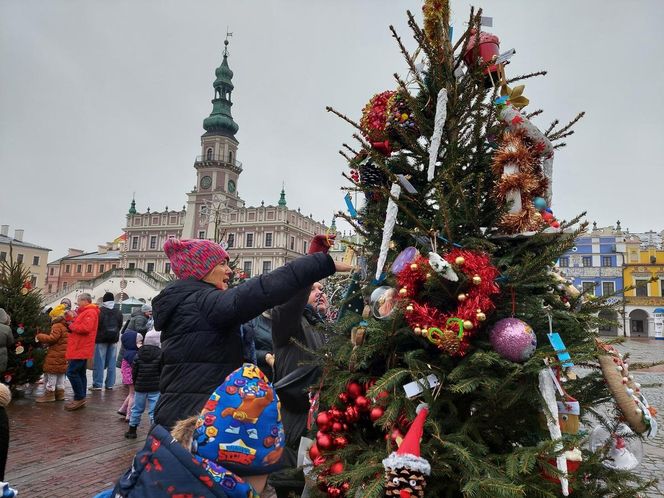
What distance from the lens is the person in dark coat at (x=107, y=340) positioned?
8.95m

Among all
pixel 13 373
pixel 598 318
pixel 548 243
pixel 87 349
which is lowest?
pixel 13 373

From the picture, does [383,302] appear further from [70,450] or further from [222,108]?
[222,108]

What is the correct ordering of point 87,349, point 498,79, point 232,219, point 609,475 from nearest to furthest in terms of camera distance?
point 609,475 < point 498,79 < point 87,349 < point 232,219

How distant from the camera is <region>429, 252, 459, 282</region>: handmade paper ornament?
1.95 metres

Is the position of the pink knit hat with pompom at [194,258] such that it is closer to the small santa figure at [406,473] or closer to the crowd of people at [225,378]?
the crowd of people at [225,378]

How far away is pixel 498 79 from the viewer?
2723 millimetres

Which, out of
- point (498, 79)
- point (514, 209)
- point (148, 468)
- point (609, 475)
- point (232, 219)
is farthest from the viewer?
point (232, 219)

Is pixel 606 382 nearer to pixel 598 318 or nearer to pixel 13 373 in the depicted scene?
pixel 598 318

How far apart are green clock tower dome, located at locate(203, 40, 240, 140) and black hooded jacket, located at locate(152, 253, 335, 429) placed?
71665 millimetres

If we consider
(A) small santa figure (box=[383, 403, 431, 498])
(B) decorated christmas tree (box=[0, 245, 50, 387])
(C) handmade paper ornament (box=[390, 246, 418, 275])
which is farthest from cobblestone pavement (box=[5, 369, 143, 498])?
(C) handmade paper ornament (box=[390, 246, 418, 275])

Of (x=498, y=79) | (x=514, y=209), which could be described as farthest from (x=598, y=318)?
(x=498, y=79)

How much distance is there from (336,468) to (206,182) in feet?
231

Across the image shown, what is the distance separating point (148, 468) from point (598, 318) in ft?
6.93

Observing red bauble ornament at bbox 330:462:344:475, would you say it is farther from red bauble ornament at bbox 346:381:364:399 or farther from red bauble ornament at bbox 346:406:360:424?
red bauble ornament at bbox 346:381:364:399
